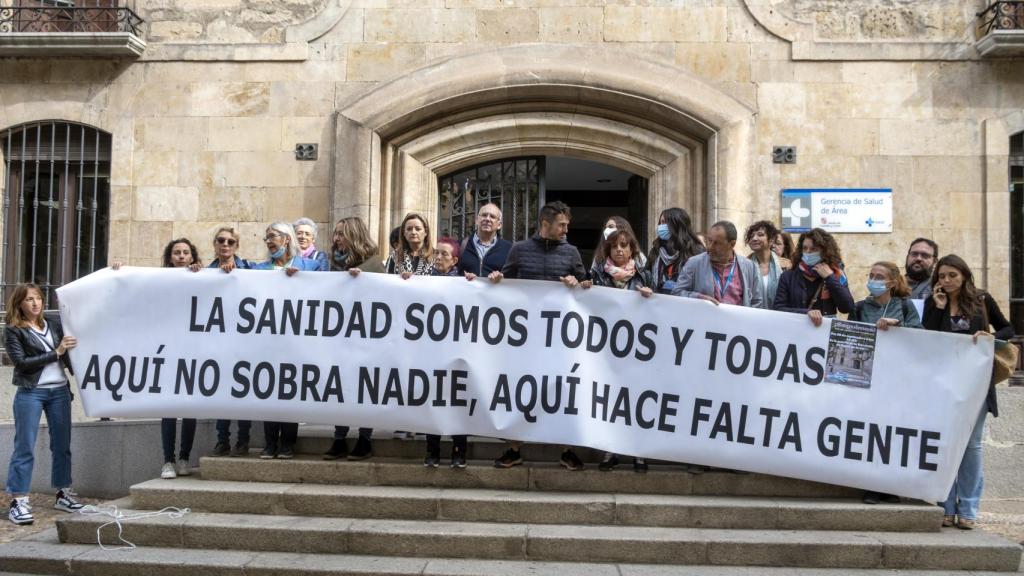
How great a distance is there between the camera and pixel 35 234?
32.3 feet

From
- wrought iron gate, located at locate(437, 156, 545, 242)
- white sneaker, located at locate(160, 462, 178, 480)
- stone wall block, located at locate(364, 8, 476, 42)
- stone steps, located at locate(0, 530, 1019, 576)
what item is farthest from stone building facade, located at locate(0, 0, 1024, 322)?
stone steps, located at locate(0, 530, 1019, 576)

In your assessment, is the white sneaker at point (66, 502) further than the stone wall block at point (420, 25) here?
No

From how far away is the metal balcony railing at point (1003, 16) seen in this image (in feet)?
29.1

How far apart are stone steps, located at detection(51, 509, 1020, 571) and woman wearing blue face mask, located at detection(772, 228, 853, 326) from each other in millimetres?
1422

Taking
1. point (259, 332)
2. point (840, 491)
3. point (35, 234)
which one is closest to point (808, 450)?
point (840, 491)

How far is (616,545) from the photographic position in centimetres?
521

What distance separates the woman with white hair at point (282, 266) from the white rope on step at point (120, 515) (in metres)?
0.73

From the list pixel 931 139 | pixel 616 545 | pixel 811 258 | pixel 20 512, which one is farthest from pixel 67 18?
pixel 931 139

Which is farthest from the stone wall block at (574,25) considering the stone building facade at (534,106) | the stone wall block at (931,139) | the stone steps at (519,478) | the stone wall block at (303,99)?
the stone steps at (519,478)

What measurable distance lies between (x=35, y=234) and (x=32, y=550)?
556cm

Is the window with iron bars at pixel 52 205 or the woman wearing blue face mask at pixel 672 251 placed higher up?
the window with iron bars at pixel 52 205

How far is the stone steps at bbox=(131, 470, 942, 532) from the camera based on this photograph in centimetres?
554

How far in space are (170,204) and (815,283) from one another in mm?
6558

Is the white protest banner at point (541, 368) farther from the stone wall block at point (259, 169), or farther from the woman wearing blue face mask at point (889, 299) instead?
the stone wall block at point (259, 169)
